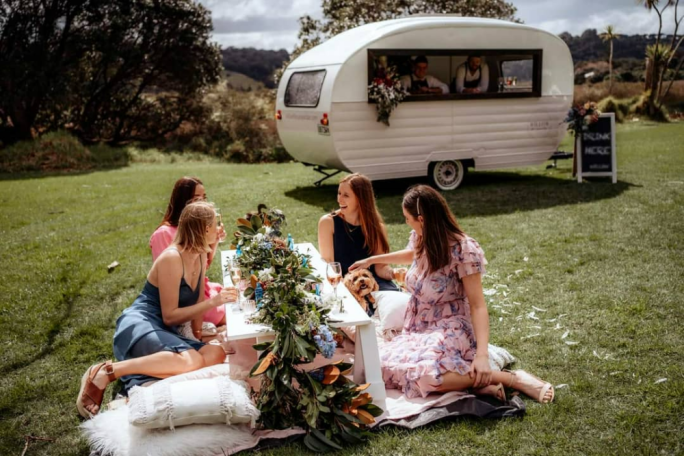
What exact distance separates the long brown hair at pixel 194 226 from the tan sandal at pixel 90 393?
94cm

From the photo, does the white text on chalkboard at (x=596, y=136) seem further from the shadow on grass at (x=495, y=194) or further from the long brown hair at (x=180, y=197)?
the long brown hair at (x=180, y=197)

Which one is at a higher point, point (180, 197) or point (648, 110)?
point (648, 110)

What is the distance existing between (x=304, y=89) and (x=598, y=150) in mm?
5318

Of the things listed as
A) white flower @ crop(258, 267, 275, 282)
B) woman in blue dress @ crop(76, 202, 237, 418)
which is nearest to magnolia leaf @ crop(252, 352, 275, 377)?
white flower @ crop(258, 267, 275, 282)

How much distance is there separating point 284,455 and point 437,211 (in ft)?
5.84

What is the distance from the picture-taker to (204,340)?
484cm

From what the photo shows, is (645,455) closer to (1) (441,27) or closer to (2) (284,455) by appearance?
(2) (284,455)

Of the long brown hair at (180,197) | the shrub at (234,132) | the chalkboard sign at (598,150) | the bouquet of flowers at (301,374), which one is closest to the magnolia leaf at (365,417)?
the bouquet of flowers at (301,374)

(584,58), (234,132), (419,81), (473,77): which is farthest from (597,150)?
(584,58)

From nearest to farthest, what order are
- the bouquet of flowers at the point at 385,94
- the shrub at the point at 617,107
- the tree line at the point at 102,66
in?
the bouquet of flowers at the point at 385,94 < the tree line at the point at 102,66 < the shrub at the point at 617,107

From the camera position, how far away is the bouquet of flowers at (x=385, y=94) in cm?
986

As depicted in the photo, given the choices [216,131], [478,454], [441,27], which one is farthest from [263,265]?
[216,131]

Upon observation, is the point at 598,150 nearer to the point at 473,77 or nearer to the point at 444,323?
the point at 473,77

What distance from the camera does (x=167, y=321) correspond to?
4.27m
